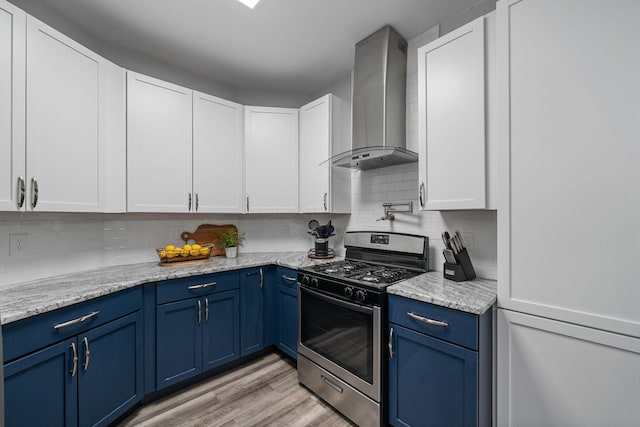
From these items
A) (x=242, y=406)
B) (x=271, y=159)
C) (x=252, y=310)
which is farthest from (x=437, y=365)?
(x=271, y=159)

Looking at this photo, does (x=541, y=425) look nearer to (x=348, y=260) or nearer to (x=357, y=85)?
(x=348, y=260)

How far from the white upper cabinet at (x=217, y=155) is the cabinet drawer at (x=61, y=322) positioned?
0.95 metres

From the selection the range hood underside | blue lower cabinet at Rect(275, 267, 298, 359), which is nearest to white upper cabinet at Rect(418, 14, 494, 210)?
the range hood underside

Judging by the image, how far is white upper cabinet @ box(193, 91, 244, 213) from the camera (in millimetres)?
2383

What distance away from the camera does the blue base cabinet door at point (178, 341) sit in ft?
6.12

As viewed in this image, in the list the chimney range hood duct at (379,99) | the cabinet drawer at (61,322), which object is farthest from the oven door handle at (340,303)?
the cabinet drawer at (61,322)

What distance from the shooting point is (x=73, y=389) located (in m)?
1.37

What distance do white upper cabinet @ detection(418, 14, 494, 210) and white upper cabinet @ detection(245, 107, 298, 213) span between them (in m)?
1.41

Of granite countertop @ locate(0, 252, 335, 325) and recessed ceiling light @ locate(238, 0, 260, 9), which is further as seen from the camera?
recessed ceiling light @ locate(238, 0, 260, 9)

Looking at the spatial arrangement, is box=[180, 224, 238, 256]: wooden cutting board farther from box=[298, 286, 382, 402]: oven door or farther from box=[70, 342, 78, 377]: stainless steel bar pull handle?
box=[70, 342, 78, 377]: stainless steel bar pull handle

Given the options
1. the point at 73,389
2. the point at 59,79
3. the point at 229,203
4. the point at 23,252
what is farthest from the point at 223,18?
the point at 73,389

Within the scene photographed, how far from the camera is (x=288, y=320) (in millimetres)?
2309

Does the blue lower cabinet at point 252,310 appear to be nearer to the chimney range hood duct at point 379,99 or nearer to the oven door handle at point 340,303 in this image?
the oven door handle at point 340,303

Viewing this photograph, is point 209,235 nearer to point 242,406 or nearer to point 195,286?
point 195,286
